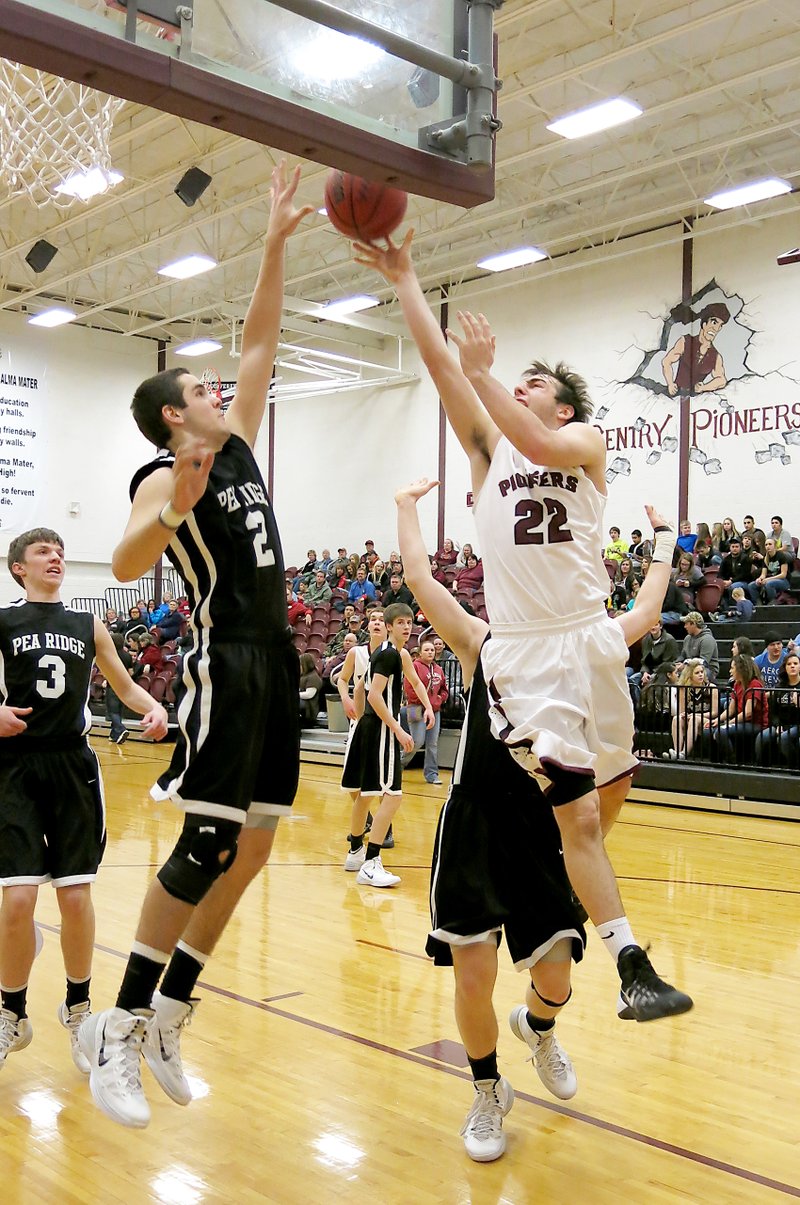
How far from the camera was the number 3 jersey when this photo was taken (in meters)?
4.04

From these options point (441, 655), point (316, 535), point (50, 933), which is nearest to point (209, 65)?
point (50, 933)

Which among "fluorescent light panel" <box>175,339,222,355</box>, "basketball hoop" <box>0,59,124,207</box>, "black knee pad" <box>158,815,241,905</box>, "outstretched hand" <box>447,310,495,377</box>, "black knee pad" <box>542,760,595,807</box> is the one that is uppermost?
"fluorescent light panel" <box>175,339,222,355</box>

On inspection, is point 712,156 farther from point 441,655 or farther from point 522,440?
point 522,440

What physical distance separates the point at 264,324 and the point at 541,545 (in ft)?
3.50

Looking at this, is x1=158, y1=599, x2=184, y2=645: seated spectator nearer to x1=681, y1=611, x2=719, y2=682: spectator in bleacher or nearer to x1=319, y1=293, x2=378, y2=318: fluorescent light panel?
x1=319, y1=293, x2=378, y2=318: fluorescent light panel

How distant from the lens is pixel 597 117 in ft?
43.3

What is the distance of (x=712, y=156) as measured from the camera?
17000 millimetres

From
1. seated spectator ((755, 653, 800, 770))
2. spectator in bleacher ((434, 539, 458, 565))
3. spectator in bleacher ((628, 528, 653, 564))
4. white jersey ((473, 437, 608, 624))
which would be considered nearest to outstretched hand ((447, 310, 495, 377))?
white jersey ((473, 437, 608, 624))

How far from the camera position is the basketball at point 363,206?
3.53 meters

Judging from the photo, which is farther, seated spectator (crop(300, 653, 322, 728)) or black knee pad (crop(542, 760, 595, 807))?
seated spectator (crop(300, 653, 322, 728))

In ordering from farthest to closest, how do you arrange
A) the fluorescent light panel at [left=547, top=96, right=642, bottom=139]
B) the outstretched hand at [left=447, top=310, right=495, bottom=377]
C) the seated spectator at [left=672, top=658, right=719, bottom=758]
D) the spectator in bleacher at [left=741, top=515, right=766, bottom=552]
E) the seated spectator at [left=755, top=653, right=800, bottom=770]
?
the spectator in bleacher at [left=741, top=515, right=766, bottom=552]
the fluorescent light panel at [left=547, top=96, right=642, bottom=139]
the seated spectator at [left=672, top=658, right=719, bottom=758]
the seated spectator at [left=755, top=653, right=800, bottom=770]
the outstretched hand at [left=447, top=310, right=495, bottom=377]

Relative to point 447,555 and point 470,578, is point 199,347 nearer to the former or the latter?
point 447,555

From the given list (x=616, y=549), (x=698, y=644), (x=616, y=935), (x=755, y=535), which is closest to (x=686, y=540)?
(x=616, y=549)

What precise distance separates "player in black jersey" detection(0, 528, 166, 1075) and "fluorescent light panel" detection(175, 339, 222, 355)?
19724 millimetres
